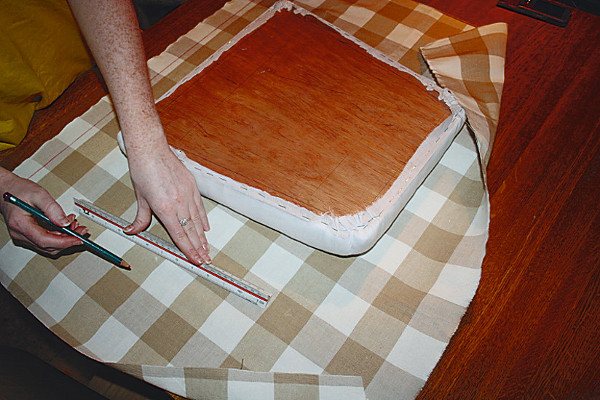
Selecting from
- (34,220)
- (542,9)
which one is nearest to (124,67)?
(34,220)

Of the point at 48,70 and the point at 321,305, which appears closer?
the point at 321,305

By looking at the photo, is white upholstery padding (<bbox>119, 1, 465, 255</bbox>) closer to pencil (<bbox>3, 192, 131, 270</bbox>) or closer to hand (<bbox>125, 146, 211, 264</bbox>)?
hand (<bbox>125, 146, 211, 264</bbox>)

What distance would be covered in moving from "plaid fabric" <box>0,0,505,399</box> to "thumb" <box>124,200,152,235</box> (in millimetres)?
52

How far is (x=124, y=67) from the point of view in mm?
888

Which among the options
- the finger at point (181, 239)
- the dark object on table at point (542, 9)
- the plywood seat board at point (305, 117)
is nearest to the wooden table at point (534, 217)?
the dark object on table at point (542, 9)

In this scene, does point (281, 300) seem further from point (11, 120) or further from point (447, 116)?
point (11, 120)

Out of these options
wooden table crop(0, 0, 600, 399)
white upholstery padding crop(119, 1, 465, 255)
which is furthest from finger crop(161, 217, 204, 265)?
wooden table crop(0, 0, 600, 399)

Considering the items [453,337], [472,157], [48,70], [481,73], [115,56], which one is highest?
[115,56]

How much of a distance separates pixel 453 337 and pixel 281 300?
375mm

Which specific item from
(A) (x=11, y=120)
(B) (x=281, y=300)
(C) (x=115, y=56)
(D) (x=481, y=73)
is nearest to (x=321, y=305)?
(B) (x=281, y=300)

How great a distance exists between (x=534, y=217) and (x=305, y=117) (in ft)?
1.99

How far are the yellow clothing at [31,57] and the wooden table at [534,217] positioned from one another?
0.14 ft

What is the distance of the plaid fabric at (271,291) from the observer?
0.82 meters

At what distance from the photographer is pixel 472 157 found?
1104mm
